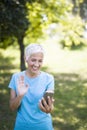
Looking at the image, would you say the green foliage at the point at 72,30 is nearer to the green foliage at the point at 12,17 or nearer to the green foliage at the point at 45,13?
the green foliage at the point at 45,13

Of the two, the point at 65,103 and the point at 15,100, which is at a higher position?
the point at 15,100

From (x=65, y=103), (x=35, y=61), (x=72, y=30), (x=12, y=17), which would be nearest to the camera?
(x=35, y=61)

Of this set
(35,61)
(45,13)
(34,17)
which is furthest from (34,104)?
(45,13)

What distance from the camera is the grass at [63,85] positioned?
33.0 feet

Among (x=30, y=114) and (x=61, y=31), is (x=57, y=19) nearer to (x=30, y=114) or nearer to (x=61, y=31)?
(x=61, y=31)

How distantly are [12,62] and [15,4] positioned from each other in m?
12.6

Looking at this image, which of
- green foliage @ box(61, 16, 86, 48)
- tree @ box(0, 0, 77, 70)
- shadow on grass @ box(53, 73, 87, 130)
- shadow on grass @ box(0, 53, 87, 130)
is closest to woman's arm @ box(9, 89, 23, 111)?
shadow on grass @ box(0, 53, 87, 130)

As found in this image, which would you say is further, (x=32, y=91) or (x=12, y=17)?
(x=12, y=17)

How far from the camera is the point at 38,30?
1577cm

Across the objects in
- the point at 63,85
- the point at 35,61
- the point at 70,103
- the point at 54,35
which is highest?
the point at 35,61

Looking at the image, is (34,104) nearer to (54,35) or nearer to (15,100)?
(15,100)

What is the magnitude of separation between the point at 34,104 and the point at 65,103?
855 cm

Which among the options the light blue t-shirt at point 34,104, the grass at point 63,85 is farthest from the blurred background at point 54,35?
the light blue t-shirt at point 34,104

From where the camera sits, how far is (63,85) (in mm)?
16375
